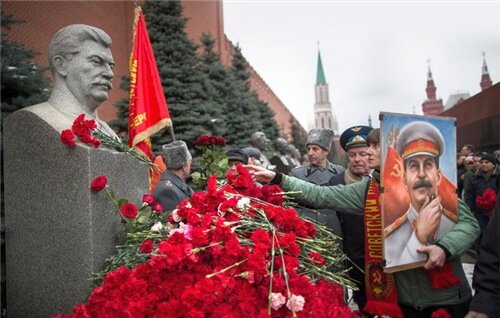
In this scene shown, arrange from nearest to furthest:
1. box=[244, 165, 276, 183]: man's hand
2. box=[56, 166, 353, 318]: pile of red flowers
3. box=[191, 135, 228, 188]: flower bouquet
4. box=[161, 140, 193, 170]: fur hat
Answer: box=[56, 166, 353, 318]: pile of red flowers, box=[244, 165, 276, 183]: man's hand, box=[191, 135, 228, 188]: flower bouquet, box=[161, 140, 193, 170]: fur hat

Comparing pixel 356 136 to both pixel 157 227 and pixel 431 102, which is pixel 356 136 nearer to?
pixel 157 227

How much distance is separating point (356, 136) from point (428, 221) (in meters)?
1.57

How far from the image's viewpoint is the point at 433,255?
242 cm

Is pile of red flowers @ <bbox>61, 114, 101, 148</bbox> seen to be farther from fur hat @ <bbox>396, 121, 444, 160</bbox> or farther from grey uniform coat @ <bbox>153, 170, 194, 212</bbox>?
fur hat @ <bbox>396, 121, 444, 160</bbox>

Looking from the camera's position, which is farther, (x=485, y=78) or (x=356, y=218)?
(x=485, y=78)

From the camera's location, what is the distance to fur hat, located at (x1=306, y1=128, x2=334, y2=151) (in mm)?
5125

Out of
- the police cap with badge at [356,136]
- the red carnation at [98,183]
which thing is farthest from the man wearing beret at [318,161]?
the red carnation at [98,183]

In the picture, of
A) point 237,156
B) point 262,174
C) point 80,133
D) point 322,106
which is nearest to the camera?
point 80,133

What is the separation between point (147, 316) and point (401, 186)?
4.76 ft

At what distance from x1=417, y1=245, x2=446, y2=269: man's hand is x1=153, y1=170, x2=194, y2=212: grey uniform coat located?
2.09 m

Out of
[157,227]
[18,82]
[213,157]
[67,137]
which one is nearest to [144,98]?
[18,82]

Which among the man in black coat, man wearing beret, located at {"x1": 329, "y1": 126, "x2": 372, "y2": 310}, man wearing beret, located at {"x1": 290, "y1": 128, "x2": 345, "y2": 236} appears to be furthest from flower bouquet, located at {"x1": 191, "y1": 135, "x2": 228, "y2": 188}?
the man in black coat

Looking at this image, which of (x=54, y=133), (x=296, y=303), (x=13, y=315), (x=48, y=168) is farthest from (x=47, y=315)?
(x=296, y=303)

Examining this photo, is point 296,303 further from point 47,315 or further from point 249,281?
point 47,315
